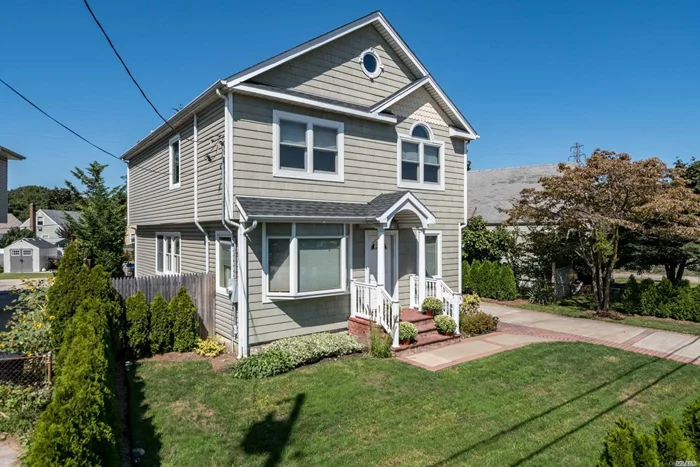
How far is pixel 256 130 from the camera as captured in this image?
30.8 feet

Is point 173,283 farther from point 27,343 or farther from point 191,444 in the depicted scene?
point 191,444

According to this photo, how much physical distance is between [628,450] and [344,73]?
32.6ft

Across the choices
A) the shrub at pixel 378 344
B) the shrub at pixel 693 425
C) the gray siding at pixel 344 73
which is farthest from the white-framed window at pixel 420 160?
the shrub at pixel 693 425

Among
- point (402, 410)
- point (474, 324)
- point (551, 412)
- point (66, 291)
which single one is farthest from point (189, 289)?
point (551, 412)

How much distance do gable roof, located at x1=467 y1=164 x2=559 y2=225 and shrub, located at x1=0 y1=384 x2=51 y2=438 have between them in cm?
1934

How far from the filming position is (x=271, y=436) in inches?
225

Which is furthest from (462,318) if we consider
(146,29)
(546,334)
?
(146,29)

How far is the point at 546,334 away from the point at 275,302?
7727 mm

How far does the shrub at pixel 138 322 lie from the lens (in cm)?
917

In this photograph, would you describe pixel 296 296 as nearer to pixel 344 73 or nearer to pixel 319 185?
pixel 319 185

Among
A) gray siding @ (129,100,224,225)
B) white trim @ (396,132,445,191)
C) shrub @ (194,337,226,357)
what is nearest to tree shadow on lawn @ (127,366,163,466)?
shrub @ (194,337,226,357)

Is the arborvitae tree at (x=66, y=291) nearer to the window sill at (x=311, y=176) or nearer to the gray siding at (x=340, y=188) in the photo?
the gray siding at (x=340, y=188)

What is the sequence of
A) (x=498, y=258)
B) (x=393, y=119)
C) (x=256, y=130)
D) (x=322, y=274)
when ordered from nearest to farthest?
(x=256, y=130)
(x=322, y=274)
(x=393, y=119)
(x=498, y=258)

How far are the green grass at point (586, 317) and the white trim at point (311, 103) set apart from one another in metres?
9.74
